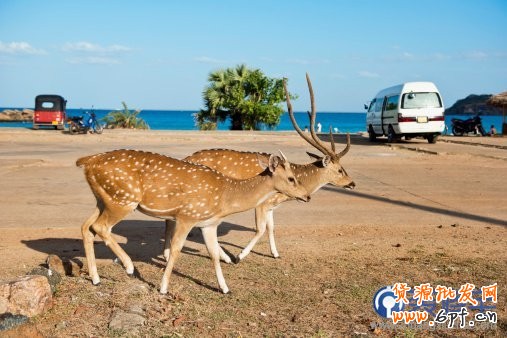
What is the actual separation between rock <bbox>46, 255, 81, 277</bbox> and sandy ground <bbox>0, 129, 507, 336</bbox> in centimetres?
31

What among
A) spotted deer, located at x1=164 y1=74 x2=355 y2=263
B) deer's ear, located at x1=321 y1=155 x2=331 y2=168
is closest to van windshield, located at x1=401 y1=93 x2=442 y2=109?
spotted deer, located at x1=164 y1=74 x2=355 y2=263

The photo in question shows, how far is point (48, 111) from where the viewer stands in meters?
41.2

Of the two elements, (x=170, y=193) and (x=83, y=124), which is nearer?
(x=170, y=193)

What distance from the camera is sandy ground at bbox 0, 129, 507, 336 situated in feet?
24.6

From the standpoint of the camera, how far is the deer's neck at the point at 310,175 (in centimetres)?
855

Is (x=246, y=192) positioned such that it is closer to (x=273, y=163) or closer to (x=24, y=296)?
(x=273, y=163)

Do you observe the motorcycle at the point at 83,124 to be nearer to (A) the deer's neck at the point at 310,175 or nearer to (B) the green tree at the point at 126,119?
(B) the green tree at the point at 126,119

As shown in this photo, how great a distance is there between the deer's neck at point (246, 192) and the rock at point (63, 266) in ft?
6.19

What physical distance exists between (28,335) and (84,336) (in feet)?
1.47

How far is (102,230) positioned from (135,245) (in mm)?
1982

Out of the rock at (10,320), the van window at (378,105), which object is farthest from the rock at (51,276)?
the van window at (378,105)

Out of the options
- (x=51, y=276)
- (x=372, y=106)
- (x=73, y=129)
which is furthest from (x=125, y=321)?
(x=73, y=129)

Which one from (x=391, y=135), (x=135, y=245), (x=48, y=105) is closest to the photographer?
(x=135, y=245)

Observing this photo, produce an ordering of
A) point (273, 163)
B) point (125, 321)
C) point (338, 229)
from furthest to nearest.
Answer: point (338, 229) < point (273, 163) < point (125, 321)
